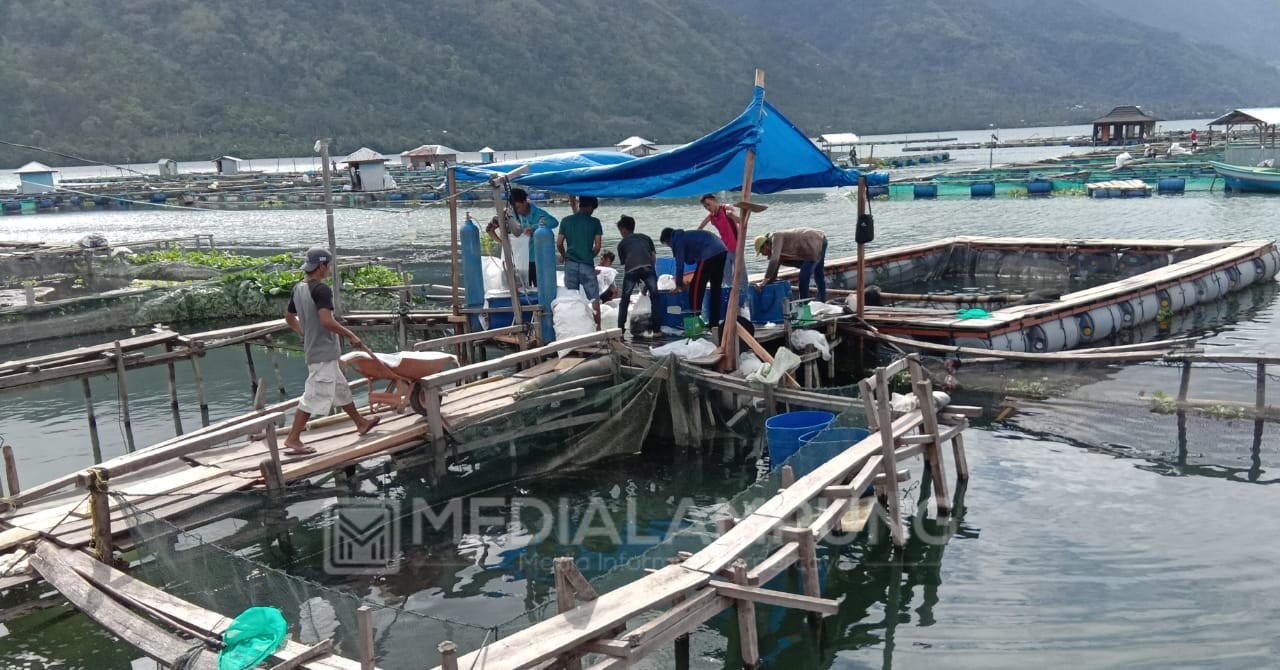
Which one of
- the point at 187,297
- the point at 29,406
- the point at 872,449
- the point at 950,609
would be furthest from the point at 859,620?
the point at 187,297

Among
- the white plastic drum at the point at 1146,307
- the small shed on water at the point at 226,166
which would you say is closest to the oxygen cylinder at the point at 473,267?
the white plastic drum at the point at 1146,307

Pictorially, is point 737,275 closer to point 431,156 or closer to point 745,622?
point 745,622

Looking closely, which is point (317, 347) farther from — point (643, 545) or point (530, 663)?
point (530, 663)

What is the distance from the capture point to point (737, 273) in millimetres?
11594

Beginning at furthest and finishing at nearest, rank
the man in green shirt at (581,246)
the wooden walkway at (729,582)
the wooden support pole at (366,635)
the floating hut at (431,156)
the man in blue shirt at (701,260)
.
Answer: the floating hut at (431,156)
the man in green shirt at (581,246)
the man in blue shirt at (701,260)
the wooden walkway at (729,582)
the wooden support pole at (366,635)

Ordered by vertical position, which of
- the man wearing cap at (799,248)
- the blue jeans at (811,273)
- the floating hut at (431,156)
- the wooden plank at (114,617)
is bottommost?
the wooden plank at (114,617)

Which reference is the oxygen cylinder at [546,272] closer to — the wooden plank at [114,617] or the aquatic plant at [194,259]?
the wooden plank at [114,617]

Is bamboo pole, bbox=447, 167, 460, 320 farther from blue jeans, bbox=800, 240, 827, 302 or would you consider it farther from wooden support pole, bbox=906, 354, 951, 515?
wooden support pole, bbox=906, 354, 951, 515

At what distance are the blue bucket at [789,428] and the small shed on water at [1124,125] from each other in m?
69.5

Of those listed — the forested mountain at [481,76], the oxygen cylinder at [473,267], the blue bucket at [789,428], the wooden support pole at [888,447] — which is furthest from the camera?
the forested mountain at [481,76]

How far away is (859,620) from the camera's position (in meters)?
8.60

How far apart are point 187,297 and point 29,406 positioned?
20.5 ft

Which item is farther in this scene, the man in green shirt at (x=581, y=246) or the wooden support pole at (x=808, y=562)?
the man in green shirt at (x=581, y=246)

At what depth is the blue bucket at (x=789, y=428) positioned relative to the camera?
10.0 metres
